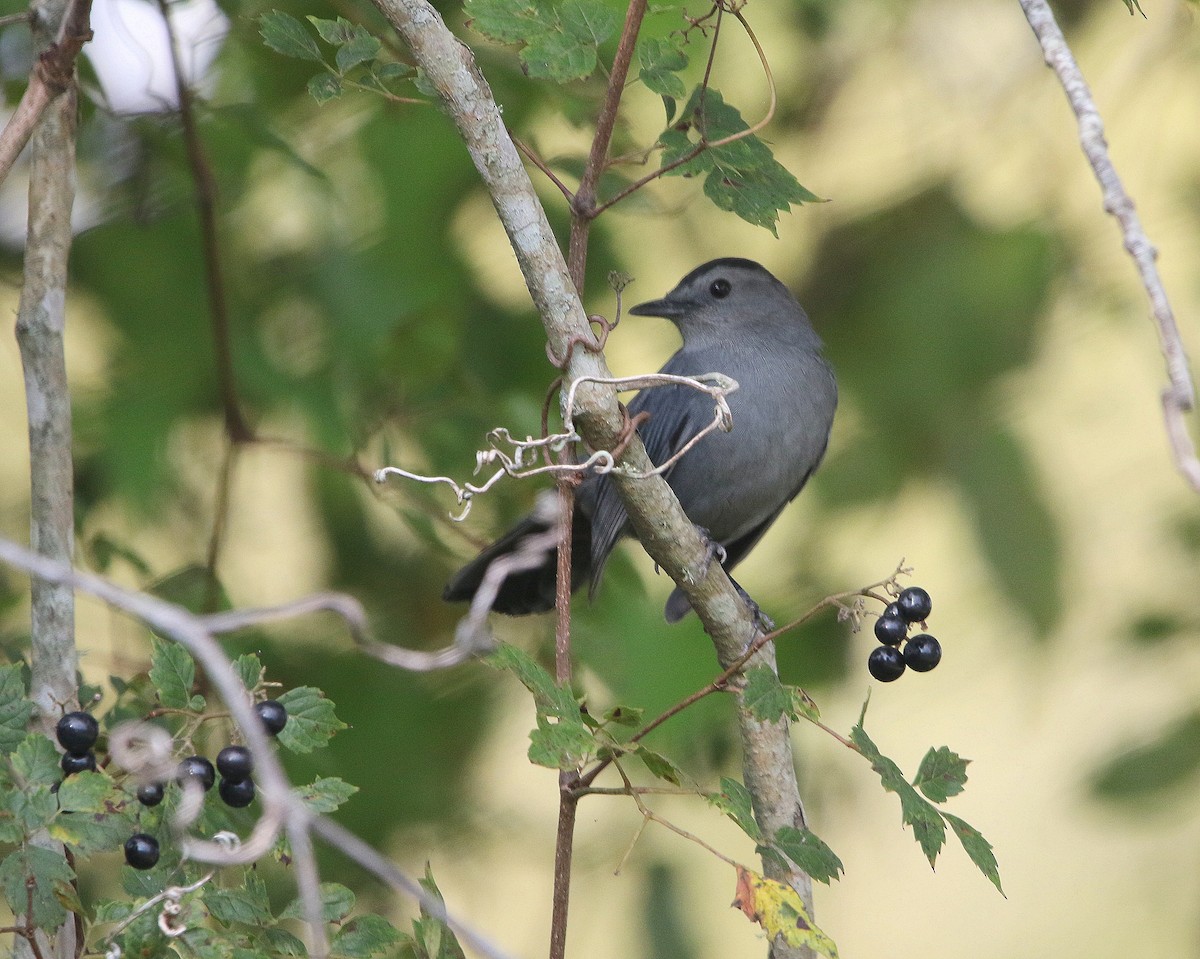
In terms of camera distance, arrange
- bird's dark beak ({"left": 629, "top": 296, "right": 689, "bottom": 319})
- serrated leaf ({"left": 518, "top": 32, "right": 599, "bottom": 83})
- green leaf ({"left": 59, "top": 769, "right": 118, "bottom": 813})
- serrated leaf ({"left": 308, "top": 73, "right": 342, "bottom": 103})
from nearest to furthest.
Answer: green leaf ({"left": 59, "top": 769, "right": 118, "bottom": 813}), serrated leaf ({"left": 518, "top": 32, "right": 599, "bottom": 83}), serrated leaf ({"left": 308, "top": 73, "right": 342, "bottom": 103}), bird's dark beak ({"left": 629, "top": 296, "right": 689, "bottom": 319})

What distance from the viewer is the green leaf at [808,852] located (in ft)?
7.58

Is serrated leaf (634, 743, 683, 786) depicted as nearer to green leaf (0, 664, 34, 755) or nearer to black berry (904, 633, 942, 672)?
black berry (904, 633, 942, 672)

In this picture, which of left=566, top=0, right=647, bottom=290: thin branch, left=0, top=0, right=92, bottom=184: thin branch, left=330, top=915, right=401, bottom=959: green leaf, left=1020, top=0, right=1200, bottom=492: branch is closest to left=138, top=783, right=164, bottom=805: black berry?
left=330, top=915, right=401, bottom=959: green leaf

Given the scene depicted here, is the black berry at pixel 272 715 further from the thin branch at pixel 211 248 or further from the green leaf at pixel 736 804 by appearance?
the thin branch at pixel 211 248

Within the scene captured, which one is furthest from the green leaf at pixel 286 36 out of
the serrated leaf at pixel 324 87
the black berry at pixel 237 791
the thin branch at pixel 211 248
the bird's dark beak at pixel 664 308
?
the bird's dark beak at pixel 664 308

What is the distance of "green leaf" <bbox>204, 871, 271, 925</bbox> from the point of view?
2.16 m

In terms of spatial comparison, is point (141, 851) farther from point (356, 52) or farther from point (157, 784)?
point (356, 52)

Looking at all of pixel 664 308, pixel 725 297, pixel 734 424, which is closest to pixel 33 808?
pixel 734 424

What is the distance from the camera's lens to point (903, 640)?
2.71 meters

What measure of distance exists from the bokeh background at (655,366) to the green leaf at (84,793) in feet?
3.49

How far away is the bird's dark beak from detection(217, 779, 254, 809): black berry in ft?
8.56

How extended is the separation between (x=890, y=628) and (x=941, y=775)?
0.32m

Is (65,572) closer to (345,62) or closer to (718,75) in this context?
(345,62)

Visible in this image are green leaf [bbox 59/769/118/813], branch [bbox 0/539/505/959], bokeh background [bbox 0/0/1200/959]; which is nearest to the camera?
branch [bbox 0/539/505/959]
